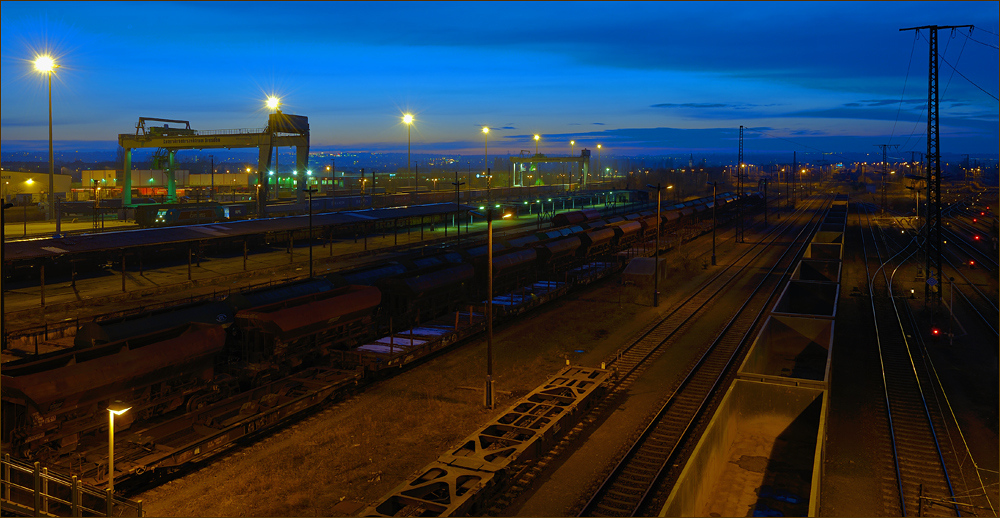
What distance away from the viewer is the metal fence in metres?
11.6

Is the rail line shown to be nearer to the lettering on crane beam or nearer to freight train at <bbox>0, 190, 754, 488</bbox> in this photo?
freight train at <bbox>0, 190, 754, 488</bbox>

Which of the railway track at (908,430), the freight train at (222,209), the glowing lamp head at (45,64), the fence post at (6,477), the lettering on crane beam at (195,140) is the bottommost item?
the railway track at (908,430)

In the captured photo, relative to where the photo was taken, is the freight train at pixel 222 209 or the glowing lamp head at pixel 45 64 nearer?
the glowing lamp head at pixel 45 64

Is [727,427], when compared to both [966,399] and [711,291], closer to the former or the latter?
[966,399]

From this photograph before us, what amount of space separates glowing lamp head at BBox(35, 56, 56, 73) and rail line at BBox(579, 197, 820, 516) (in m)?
42.8

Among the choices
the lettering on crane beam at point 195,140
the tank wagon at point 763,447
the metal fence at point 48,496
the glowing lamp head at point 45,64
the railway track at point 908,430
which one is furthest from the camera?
the lettering on crane beam at point 195,140

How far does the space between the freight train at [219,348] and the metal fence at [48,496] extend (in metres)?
1.31

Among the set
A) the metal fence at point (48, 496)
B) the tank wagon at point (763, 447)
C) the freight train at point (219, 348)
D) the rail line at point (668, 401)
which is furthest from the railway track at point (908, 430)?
the metal fence at point (48, 496)

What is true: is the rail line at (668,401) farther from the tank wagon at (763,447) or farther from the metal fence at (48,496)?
the metal fence at (48,496)

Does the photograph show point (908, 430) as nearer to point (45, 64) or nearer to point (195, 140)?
point (45, 64)

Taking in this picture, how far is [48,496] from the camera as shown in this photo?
11.8 m

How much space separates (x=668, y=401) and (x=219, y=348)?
14.4m

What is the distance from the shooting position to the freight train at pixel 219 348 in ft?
50.8

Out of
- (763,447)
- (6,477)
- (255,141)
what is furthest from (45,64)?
(763,447)
